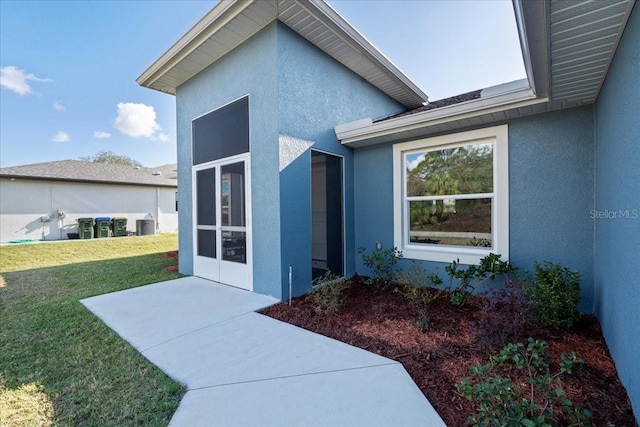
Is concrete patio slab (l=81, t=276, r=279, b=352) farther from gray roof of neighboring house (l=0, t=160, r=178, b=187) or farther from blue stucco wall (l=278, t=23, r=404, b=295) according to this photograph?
gray roof of neighboring house (l=0, t=160, r=178, b=187)

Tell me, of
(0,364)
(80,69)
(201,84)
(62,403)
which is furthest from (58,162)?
(62,403)

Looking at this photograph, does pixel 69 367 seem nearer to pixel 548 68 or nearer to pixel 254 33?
pixel 254 33

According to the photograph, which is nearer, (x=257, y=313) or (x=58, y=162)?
(x=257, y=313)

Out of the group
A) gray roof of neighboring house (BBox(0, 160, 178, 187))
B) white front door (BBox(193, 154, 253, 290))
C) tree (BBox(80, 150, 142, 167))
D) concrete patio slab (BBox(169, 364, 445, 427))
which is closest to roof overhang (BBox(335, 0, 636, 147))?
white front door (BBox(193, 154, 253, 290))

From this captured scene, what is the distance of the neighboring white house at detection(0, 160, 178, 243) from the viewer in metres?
14.2

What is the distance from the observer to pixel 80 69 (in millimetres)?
16281

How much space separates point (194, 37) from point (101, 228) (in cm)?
1518

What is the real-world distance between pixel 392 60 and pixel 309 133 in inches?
119

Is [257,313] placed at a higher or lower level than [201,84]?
lower

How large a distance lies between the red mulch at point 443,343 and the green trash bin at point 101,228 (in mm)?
16179

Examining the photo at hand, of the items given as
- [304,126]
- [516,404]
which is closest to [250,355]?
[516,404]

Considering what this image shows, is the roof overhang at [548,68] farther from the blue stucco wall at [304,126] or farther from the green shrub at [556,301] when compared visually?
the green shrub at [556,301]

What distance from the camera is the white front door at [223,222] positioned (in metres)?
5.53

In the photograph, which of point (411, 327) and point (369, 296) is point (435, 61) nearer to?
point (369, 296)
